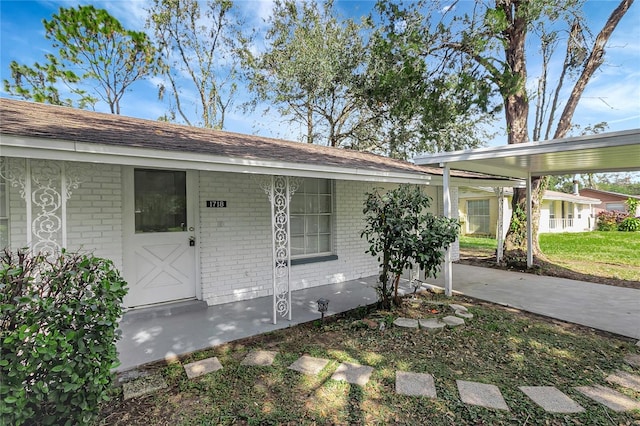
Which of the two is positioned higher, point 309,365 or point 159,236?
point 159,236

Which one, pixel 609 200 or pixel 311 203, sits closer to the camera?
pixel 311 203

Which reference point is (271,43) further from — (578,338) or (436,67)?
(578,338)

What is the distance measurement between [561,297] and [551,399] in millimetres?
4116

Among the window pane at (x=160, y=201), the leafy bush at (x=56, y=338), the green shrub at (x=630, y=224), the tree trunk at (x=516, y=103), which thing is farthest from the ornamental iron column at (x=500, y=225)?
the green shrub at (x=630, y=224)

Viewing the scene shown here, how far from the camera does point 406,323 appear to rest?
452 centimetres

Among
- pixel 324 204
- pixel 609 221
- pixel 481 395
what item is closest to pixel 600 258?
pixel 324 204

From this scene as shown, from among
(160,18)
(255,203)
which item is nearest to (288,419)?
(255,203)

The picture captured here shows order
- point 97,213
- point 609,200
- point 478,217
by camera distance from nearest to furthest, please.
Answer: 1. point 97,213
2. point 478,217
3. point 609,200

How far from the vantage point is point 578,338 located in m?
4.16

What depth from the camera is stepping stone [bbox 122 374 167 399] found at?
9.41 feet

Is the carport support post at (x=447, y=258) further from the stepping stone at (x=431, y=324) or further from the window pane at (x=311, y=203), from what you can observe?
the window pane at (x=311, y=203)

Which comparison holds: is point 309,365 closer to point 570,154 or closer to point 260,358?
point 260,358

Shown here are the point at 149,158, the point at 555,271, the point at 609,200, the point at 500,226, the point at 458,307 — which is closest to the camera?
the point at 149,158

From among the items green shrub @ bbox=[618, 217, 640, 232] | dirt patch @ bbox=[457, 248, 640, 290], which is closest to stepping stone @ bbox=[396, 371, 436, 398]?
dirt patch @ bbox=[457, 248, 640, 290]
